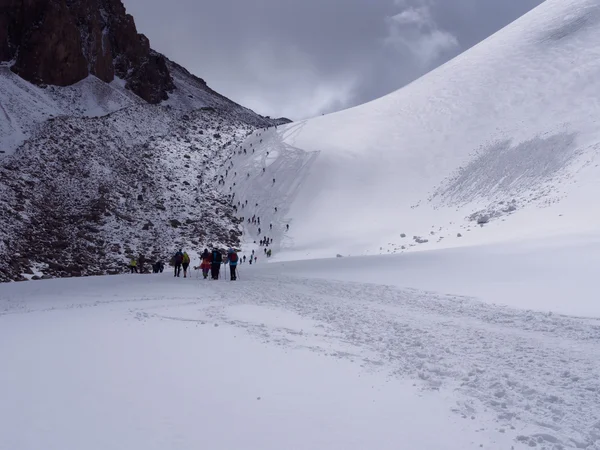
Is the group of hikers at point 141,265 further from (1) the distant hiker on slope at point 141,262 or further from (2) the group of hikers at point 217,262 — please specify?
(2) the group of hikers at point 217,262

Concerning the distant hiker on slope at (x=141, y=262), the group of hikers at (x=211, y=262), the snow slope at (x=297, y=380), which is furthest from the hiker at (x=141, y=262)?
the snow slope at (x=297, y=380)

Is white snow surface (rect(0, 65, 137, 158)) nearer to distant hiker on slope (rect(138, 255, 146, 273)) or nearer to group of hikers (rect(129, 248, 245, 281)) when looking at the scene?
distant hiker on slope (rect(138, 255, 146, 273))

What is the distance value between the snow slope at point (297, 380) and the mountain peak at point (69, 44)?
55.2m

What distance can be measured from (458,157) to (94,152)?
3576 cm

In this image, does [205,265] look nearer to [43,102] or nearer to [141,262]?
[141,262]

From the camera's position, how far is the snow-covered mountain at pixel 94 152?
29.5 meters

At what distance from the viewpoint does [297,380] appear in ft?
17.9

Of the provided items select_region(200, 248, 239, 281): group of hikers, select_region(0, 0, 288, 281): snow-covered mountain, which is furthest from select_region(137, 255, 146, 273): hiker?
select_region(200, 248, 239, 281): group of hikers

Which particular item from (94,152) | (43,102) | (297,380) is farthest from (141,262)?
(43,102)

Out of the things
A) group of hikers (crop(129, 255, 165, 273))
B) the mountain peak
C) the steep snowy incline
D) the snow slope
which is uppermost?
the mountain peak

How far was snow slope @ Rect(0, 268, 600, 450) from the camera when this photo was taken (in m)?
4.01

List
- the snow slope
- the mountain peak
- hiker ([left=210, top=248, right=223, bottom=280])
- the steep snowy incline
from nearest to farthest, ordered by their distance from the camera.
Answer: the snow slope
hiker ([left=210, top=248, right=223, bottom=280])
the steep snowy incline
the mountain peak

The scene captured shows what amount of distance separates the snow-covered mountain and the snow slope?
1898cm

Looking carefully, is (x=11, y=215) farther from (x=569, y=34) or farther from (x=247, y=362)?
(x=569, y=34)
